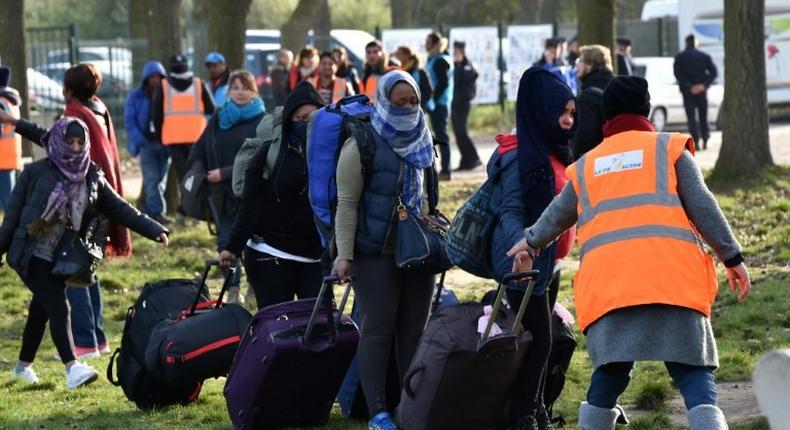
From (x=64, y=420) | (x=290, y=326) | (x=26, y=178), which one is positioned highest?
(x=26, y=178)

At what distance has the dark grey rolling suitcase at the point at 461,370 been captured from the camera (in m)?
6.79

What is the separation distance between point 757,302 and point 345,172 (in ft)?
15.0

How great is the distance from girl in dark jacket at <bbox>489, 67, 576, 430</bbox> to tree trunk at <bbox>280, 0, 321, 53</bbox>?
2215cm

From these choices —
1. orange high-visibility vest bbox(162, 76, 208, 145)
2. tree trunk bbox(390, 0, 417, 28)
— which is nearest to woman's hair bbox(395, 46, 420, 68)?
orange high-visibility vest bbox(162, 76, 208, 145)

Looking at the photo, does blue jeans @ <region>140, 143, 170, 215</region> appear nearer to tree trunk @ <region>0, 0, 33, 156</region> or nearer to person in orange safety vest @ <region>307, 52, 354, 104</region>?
person in orange safety vest @ <region>307, 52, 354, 104</region>

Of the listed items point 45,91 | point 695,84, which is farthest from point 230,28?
point 695,84

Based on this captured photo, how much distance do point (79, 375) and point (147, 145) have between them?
8036 mm

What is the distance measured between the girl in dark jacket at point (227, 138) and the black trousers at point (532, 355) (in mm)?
4150

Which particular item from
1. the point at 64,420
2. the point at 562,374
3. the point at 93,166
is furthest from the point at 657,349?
the point at 93,166

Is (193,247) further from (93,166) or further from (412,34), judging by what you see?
(412,34)

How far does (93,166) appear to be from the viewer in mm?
9609

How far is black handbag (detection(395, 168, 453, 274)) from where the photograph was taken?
23.7ft

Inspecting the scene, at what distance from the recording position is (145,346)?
8.40 m

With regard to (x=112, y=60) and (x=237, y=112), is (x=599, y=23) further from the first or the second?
(x=112, y=60)
